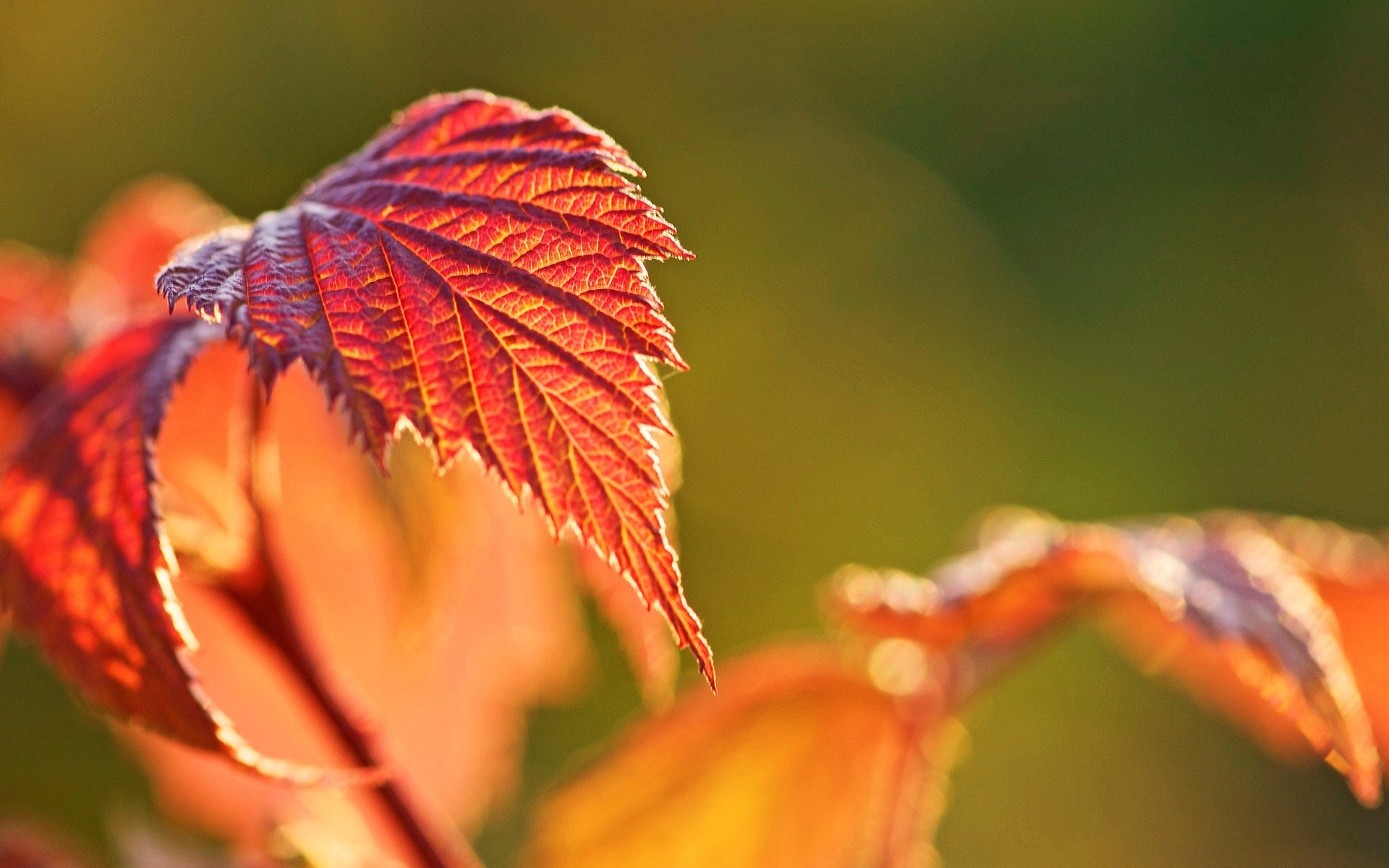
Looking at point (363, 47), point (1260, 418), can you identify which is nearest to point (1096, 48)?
point (1260, 418)

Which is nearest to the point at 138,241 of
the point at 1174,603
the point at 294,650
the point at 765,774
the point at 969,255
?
the point at 294,650

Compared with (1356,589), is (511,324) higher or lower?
higher

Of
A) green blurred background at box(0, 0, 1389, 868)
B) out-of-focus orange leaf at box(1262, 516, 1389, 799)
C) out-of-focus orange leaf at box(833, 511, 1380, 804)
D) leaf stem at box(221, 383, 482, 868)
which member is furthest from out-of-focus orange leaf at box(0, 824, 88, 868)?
green blurred background at box(0, 0, 1389, 868)

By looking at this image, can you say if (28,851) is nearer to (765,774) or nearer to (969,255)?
(765,774)

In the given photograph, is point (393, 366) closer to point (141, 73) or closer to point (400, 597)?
point (400, 597)

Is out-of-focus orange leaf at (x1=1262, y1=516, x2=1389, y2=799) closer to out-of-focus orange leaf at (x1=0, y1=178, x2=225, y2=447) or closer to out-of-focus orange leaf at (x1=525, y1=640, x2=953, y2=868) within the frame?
out-of-focus orange leaf at (x1=525, y1=640, x2=953, y2=868)

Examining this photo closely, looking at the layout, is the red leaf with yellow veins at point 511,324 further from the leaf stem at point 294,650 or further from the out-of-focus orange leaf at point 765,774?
the out-of-focus orange leaf at point 765,774
